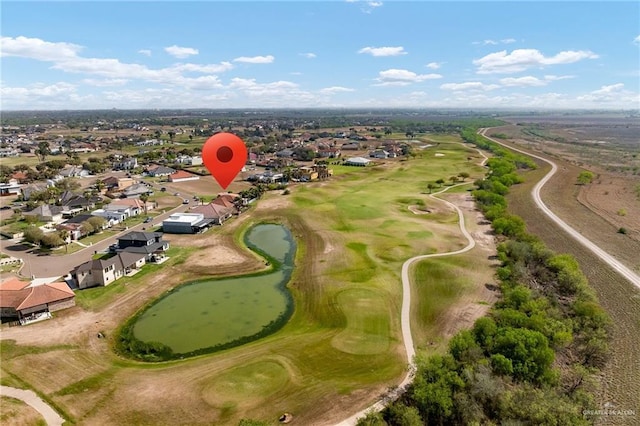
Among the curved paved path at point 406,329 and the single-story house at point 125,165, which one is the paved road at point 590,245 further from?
the single-story house at point 125,165

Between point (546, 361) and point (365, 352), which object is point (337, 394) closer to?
point (365, 352)

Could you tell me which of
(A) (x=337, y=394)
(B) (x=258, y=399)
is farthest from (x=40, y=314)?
(A) (x=337, y=394)

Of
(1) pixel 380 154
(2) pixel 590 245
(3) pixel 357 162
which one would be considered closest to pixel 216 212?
(2) pixel 590 245

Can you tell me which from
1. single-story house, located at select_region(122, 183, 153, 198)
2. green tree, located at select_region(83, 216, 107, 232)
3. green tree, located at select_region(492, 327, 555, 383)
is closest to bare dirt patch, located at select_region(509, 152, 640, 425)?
green tree, located at select_region(492, 327, 555, 383)

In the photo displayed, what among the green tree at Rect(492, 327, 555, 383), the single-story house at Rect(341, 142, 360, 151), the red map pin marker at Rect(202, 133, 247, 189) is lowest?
the green tree at Rect(492, 327, 555, 383)

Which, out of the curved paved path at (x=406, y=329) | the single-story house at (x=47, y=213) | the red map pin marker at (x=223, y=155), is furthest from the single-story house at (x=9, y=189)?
the curved paved path at (x=406, y=329)

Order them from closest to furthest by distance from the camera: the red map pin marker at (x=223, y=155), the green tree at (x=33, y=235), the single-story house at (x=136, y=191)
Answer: the red map pin marker at (x=223, y=155) < the green tree at (x=33, y=235) < the single-story house at (x=136, y=191)

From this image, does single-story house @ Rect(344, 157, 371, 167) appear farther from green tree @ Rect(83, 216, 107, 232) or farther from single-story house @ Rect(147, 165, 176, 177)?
green tree @ Rect(83, 216, 107, 232)
